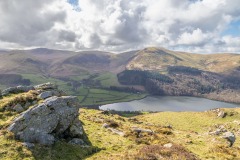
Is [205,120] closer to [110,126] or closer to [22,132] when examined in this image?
[110,126]

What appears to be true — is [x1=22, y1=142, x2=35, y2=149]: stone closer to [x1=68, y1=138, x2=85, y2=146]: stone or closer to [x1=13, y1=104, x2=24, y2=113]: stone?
[x1=68, y1=138, x2=85, y2=146]: stone

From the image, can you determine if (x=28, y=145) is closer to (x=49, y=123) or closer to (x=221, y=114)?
(x=49, y=123)

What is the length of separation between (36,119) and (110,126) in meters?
17.4

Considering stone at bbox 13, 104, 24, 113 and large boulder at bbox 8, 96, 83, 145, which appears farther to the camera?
stone at bbox 13, 104, 24, 113

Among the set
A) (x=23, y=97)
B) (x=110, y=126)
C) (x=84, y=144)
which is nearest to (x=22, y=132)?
(x=84, y=144)

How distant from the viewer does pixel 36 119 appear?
2541cm

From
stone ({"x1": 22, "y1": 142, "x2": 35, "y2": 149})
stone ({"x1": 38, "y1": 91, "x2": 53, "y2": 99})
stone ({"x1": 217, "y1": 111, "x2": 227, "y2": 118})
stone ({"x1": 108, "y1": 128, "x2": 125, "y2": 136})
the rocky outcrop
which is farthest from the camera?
stone ({"x1": 217, "y1": 111, "x2": 227, "y2": 118})

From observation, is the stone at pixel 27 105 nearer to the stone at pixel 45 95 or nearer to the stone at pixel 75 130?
the stone at pixel 45 95

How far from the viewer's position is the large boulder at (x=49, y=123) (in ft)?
80.0

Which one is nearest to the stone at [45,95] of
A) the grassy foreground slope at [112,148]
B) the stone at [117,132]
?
the grassy foreground slope at [112,148]

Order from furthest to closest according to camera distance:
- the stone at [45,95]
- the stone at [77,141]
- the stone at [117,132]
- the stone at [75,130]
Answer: the stone at [117,132] < the stone at [45,95] < the stone at [75,130] < the stone at [77,141]

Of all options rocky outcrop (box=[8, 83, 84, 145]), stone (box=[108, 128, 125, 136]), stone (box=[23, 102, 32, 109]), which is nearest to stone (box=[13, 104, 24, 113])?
stone (box=[23, 102, 32, 109])

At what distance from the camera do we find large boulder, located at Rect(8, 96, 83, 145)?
2438cm

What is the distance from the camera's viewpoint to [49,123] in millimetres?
25719
